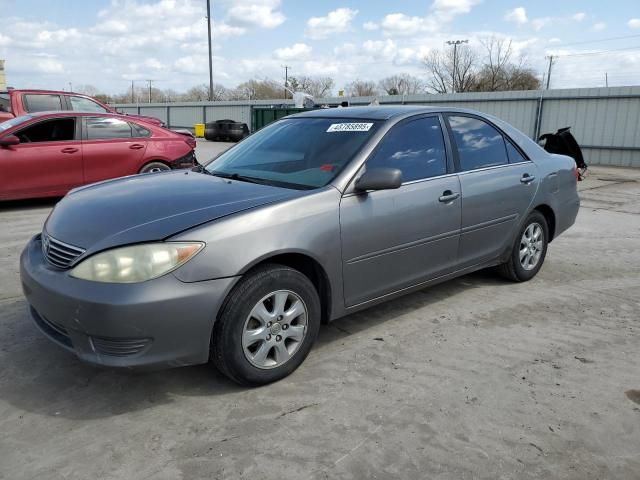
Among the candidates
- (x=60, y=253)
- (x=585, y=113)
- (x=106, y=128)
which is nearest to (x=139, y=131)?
(x=106, y=128)

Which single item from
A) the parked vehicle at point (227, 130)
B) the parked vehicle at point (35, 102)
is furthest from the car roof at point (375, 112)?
the parked vehicle at point (227, 130)

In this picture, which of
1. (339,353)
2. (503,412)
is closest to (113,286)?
(339,353)

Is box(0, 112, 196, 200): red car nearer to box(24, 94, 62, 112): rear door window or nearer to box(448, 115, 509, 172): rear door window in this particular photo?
box(24, 94, 62, 112): rear door window

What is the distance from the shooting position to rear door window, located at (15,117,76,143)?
302 inches

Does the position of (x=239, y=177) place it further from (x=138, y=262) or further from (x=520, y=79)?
(x=520, y=79)

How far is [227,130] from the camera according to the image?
29.3m

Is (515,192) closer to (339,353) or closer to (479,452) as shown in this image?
(339,353)

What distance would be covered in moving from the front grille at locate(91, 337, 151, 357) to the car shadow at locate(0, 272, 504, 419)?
3.8 inches

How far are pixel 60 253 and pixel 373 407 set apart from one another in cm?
186

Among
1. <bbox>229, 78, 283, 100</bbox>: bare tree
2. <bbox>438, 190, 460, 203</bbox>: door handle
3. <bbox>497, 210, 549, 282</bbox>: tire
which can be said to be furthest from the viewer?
<bbox>229, 78, 283, 100</bbox>: bare tree

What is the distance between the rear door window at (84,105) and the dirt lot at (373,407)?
23.8 feet

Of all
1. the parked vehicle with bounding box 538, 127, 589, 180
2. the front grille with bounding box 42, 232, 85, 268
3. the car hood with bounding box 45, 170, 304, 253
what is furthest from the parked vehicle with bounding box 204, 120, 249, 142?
the front grille with bounding box 42, 232, 85, 268

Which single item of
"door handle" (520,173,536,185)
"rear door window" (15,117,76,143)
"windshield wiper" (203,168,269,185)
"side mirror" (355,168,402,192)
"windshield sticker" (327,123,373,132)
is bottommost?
"door handle" (520,173,536,185)

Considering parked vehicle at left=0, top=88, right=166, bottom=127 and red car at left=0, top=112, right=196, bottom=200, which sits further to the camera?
parked vehicle at left=0, top=88, right=166, bottom=127
